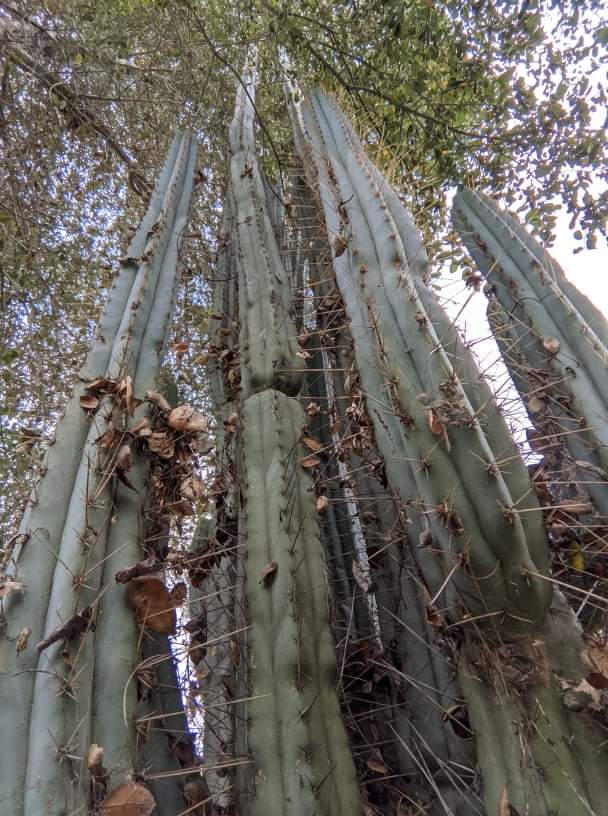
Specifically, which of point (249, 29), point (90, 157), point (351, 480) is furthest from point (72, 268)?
point (351, 480)

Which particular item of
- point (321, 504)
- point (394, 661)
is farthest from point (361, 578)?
point (321, 504)

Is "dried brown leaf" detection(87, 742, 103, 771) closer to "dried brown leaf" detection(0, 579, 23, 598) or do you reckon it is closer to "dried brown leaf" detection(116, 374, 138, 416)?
"dried brown leaf" detection(0, 579, 23, 598)

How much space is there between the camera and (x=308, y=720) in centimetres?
125

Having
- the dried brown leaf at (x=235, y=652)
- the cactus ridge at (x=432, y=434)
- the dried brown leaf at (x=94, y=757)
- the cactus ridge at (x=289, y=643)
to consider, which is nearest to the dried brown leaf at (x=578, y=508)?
the cactus ridge at (x=432, y=434)

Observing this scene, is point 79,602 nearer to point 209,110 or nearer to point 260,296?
point 260,296

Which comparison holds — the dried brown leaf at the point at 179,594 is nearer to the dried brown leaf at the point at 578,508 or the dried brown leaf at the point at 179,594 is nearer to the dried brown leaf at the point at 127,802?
the dried brown leaf at the point at 127,802

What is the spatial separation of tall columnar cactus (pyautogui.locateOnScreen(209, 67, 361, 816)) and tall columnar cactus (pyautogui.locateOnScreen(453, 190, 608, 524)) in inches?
26.8

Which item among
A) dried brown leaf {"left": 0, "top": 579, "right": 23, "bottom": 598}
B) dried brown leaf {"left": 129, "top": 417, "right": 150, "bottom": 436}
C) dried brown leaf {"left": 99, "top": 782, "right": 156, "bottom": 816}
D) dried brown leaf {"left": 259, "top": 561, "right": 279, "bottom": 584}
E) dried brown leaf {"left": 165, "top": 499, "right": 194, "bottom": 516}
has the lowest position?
dried brown leaf {"left": 99, "top": 782, "right": 156, "bottom": 816}

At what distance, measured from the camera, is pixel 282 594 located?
4.59 feet

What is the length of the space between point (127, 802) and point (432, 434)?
0.92 meters

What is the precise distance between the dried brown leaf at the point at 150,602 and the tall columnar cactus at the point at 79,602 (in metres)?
0.02

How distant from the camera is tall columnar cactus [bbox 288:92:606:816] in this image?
1102 millimetres

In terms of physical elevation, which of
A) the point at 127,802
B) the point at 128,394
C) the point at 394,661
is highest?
the point at 128,394

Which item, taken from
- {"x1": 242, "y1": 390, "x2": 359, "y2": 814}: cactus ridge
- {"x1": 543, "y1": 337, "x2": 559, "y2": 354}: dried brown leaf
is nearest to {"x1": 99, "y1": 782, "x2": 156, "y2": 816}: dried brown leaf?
{"x1": 242, "y1": 390, "x2": 359, "y2": 814}: cactus ridge
